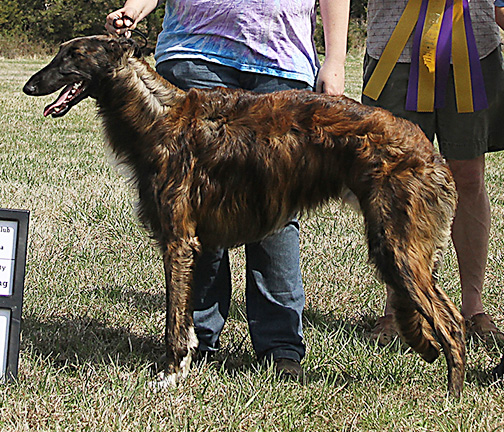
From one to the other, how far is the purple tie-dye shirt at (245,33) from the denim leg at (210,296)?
0.98 m

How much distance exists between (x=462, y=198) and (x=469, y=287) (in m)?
0.54

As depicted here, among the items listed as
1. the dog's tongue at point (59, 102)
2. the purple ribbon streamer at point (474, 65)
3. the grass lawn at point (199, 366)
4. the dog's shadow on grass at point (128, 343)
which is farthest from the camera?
the purple ribbon streamer at point (474, 65)

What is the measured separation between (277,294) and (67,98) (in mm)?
1425

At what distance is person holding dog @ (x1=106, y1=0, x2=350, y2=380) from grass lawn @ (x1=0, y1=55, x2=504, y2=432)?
22 centimetres

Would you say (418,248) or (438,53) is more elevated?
(438,53)

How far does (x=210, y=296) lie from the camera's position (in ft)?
12.0

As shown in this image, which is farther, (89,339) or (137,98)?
(89,339)

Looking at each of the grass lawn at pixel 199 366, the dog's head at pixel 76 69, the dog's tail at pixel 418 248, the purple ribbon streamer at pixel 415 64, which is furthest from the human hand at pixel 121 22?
the purple ribbon streamer at pixel 415 64

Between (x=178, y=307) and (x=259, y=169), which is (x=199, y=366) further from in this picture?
(x=259, y=169)

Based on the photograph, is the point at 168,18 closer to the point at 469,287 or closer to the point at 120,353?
the point at 120,353

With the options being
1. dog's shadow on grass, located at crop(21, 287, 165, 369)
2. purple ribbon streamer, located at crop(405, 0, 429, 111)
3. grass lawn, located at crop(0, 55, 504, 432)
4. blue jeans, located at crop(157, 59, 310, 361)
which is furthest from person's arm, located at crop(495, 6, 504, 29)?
dog's shadow on grass, located at crop(21, 287, 165, 369)

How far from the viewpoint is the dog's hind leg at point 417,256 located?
302 cm

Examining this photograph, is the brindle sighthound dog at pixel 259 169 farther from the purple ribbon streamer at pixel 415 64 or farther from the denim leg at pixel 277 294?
the purple ribbon streamer at pixel 415 64

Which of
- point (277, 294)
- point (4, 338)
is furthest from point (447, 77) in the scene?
point (4, 338)
